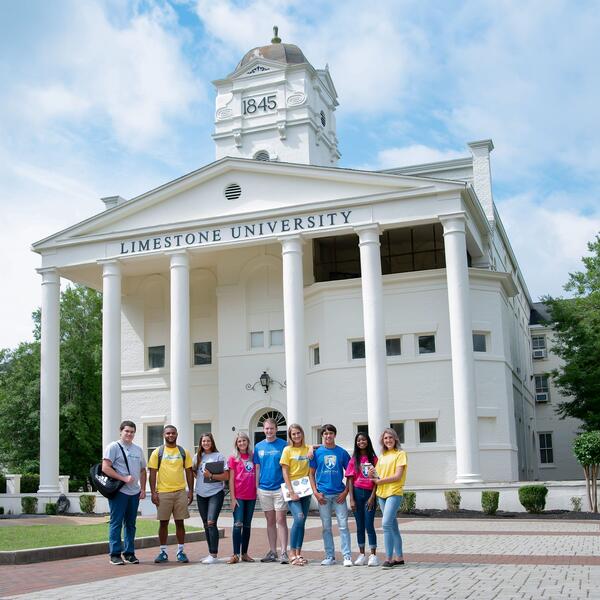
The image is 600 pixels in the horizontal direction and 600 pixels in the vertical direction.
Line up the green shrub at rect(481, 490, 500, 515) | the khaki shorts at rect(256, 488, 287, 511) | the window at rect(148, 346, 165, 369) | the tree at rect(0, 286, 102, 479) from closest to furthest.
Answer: the khaki shorts at rect(256, 488, 287, 511), the green shrub at rect(481, 490, 500, 515), the window at rect(148, 346, 165, 369), the tree at rect(0, 286, 102, 479)

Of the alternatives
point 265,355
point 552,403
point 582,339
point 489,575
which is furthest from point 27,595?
point 552,403

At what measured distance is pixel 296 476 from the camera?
40.5 ft

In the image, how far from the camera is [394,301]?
32.9 m

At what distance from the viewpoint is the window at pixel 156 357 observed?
38.8 metres

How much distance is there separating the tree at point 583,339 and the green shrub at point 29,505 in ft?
76.0

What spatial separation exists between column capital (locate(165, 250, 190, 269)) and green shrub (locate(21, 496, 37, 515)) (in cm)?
1015

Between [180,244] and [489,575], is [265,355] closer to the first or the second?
[180,244]

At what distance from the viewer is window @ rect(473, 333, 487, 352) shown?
106 feet

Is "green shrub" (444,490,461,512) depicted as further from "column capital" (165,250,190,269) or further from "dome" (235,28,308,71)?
"dome" (235,28,308,71)

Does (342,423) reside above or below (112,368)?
below

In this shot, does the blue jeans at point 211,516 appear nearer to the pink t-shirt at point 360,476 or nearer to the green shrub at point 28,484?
the pink t-shirt at point 360,476

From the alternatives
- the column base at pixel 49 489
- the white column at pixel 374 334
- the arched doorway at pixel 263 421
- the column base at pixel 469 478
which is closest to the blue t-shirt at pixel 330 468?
the column base at pixel 469 478

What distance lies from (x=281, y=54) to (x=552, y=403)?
90.4 feet

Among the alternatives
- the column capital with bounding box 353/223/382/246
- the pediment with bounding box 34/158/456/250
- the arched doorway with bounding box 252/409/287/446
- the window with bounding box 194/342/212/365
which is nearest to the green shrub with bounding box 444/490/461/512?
the column capital with bounding box 353/223/382/246
